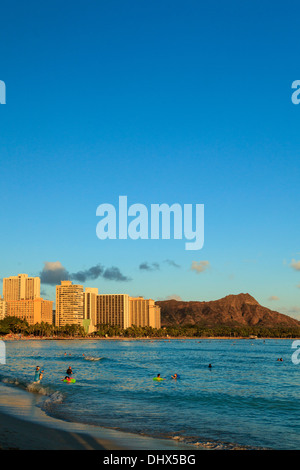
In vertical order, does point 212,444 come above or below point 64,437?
below

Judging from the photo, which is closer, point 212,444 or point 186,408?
point 212,444

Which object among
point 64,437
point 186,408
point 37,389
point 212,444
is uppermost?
point 64,437

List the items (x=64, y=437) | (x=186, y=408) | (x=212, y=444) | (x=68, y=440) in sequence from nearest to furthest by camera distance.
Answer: (x=68, y=440), (x=64, y=437), (x=212, y=444), (x=186, y=408)

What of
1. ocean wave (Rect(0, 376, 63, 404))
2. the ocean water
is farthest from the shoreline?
ocean wave (Rect(0, 376, 63, 404))

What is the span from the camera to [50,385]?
49.9 meters

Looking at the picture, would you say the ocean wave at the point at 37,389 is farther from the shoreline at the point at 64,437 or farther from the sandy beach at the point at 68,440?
the sandy beach at the point at 68,440

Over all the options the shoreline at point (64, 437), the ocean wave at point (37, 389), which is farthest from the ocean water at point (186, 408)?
the shoreline at point (64, 437)

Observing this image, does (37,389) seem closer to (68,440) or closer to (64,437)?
(64,437)

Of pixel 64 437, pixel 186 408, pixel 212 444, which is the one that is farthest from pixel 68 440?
pixel 186 408

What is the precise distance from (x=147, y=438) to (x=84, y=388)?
87.4 ft
